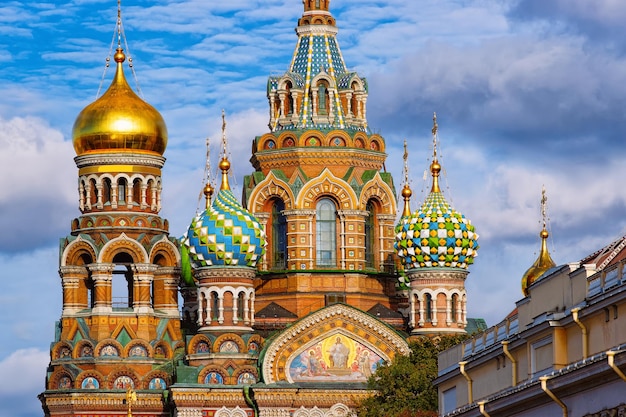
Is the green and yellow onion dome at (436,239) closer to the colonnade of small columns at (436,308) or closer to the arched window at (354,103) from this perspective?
the colonnade of small columns at (436,308)

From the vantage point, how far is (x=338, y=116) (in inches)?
2283

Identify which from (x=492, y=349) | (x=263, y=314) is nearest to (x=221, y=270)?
(x=263, y=314)

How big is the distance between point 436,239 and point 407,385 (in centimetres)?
672

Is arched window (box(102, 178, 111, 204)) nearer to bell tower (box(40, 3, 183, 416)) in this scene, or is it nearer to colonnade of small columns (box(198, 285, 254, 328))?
bell tower (box(40, 3, 183, 416))

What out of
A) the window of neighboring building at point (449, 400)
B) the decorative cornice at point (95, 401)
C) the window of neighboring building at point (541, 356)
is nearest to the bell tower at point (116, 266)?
the decorative cornice at point (95, 401)

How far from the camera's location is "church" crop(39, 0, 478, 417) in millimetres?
53844

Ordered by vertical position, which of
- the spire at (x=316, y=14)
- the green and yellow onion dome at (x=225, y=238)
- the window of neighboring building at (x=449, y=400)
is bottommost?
the window of neighboring building at (x=449, y=400)

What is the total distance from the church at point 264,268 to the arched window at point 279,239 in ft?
0.13

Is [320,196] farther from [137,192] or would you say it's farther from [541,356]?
[541,356]

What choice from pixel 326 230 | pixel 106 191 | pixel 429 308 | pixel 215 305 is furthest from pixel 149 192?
pixel 429 308

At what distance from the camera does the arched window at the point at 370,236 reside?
57.6 m

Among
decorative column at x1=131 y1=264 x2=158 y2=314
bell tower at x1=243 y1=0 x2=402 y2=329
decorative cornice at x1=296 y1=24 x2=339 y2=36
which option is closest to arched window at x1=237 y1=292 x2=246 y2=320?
bell tower at x1=243 y1=0 x2=402 y2=329

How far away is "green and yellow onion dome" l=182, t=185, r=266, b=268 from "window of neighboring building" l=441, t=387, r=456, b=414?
18.3 meters

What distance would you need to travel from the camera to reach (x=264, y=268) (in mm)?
57062
